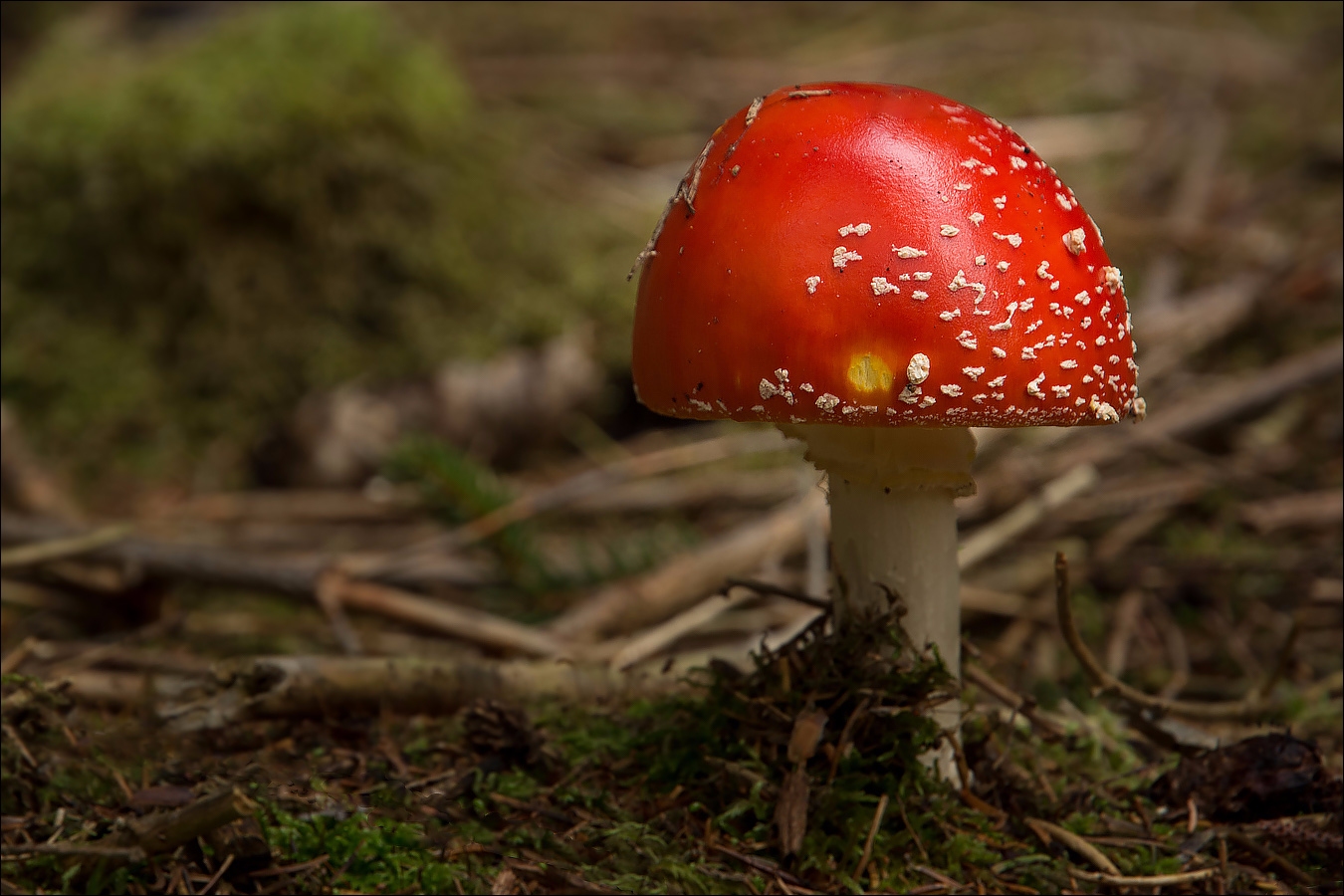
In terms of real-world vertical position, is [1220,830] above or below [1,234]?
below

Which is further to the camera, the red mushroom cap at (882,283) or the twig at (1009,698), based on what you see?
the twig at (1009,698)

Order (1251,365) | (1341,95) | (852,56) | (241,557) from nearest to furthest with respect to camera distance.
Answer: (241,557)
(1251,365)
(1341,95)
(852,56)

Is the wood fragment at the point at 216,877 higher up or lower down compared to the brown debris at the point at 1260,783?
higher up

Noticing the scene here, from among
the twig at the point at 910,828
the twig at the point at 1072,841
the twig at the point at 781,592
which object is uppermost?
the twig at the point at 781,592

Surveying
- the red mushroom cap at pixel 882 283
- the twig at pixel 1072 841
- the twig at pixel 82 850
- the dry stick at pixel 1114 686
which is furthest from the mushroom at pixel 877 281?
the twig at pixel 82 850

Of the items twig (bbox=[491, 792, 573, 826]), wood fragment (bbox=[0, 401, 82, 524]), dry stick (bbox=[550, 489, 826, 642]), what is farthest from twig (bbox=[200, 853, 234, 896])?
wood fragment (bbox=[0, 401, 82, 524])

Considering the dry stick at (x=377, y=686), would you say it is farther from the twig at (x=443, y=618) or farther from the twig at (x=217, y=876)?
the twig at (x=217, y=876)

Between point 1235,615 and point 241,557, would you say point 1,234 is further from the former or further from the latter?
point 1235,615

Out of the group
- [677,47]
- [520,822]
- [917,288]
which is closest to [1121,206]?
[677,47]
